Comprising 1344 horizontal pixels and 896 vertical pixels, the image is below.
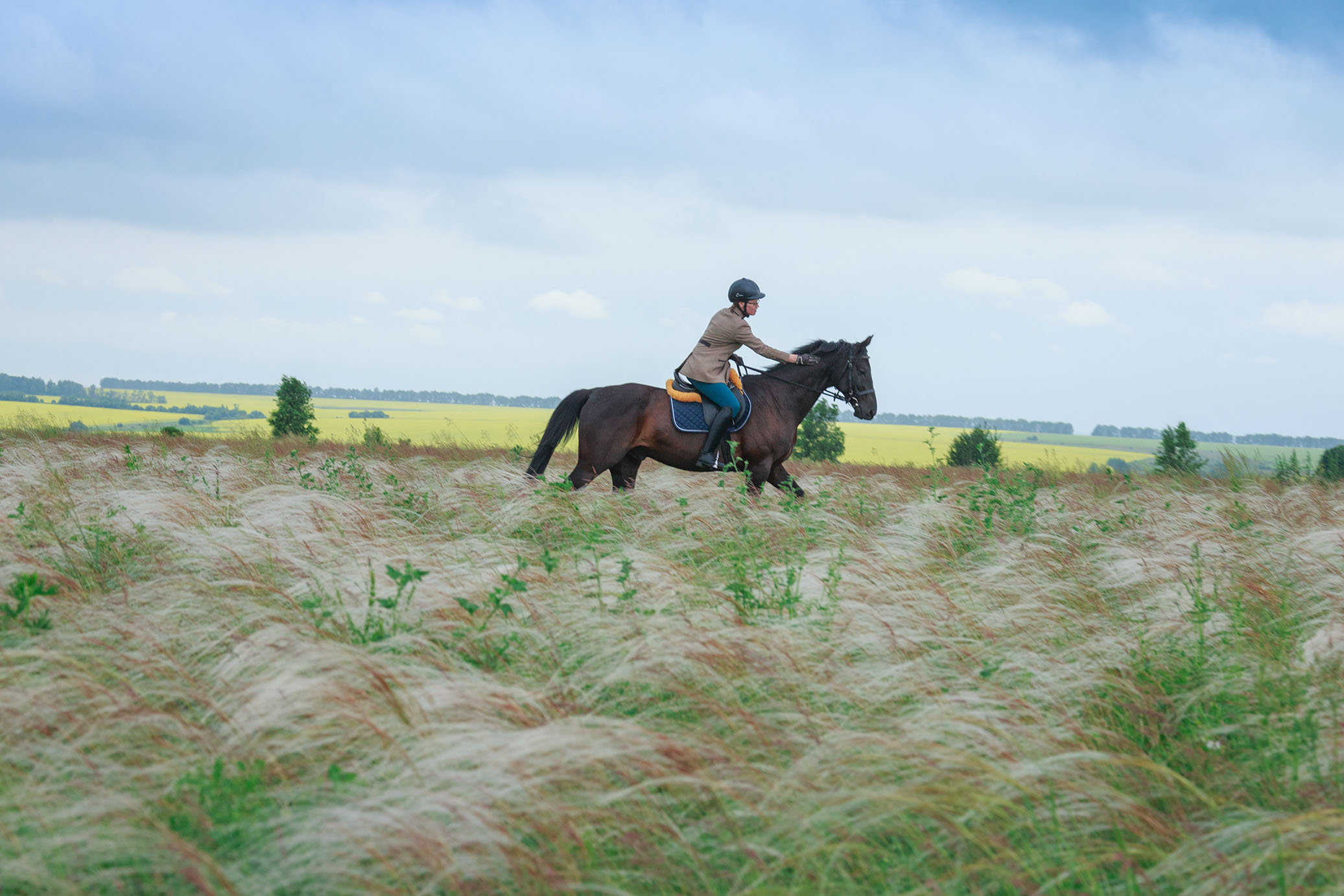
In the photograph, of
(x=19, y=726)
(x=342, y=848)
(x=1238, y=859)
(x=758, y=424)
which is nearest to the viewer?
(x=342, y=848)

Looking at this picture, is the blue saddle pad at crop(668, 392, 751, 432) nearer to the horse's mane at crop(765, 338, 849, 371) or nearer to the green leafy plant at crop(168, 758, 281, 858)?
the horse's mane at crop(765, 338, 849, 371)

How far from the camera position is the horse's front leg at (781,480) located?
869 cm

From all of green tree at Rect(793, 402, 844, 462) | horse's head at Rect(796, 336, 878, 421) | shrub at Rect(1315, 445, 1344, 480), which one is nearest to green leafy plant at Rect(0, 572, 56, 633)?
horse's head at Rect(796, 336, 878, 421)

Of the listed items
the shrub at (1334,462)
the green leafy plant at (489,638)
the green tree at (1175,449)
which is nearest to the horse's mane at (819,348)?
the green leafy plant at (489,638)

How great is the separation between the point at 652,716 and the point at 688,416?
5.66 m

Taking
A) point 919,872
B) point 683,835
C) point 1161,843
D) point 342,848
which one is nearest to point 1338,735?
point 1161,843

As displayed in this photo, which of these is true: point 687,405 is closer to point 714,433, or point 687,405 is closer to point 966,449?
point 714,433

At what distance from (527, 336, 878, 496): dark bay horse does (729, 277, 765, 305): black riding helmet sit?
93cm

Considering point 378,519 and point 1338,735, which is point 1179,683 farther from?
point 378,519

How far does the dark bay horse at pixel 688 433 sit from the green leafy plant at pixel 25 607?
4.61 metres

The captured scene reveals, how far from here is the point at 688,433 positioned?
866 centimetres

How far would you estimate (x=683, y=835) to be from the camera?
241cm

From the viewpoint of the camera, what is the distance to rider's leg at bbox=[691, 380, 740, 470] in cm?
862

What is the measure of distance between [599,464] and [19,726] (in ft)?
19.8
